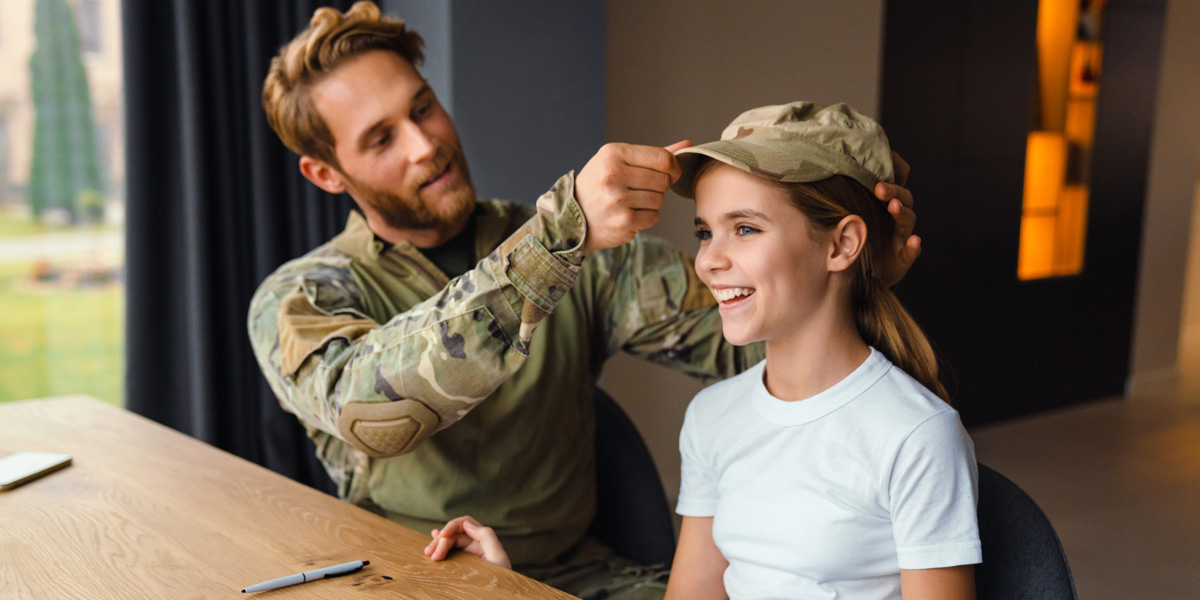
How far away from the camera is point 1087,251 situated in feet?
14.7

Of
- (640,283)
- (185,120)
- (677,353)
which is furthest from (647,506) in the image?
(185,120)

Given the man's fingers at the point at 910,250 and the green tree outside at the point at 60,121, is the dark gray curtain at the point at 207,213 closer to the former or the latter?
the green tree outside at the point at 60,121

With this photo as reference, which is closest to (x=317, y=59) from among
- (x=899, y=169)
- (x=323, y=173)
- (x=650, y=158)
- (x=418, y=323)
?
(x=323, y=173)

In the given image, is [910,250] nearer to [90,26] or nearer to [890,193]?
[890,193]

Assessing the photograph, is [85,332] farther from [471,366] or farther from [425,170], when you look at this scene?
[471,366]

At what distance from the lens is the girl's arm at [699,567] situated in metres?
1.29

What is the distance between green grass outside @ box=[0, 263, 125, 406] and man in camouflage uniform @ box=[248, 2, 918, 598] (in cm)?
124

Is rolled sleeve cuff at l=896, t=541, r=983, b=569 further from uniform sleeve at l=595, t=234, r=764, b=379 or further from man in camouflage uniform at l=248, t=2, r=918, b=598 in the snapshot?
uniform sleeve at l=595, t=234, r=764, b=379

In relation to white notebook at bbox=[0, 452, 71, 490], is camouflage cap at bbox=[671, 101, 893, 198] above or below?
above

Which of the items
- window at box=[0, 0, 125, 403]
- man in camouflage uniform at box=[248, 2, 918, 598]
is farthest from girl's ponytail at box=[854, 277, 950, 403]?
window at box=[0, 0, 125, 403]

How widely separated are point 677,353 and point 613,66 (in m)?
1.48

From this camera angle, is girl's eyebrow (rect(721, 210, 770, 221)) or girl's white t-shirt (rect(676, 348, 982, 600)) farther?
girl's eyebrow (rect(721, 210, 770, 221))

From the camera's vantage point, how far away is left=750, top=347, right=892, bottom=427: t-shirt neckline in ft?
3.80

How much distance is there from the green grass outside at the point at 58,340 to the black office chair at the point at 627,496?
64.0 inches
